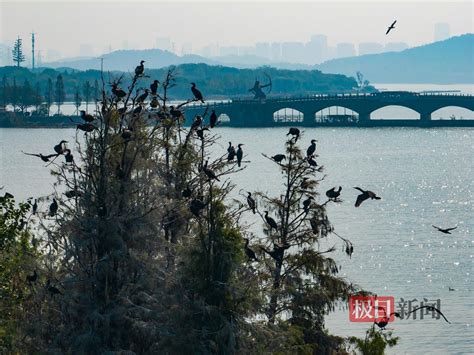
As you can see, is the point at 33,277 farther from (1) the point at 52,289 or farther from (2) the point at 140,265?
(2) the point at 140,265

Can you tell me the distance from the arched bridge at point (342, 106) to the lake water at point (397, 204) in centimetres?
454

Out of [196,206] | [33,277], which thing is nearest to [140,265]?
[196,206]

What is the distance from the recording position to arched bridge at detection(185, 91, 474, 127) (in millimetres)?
157775

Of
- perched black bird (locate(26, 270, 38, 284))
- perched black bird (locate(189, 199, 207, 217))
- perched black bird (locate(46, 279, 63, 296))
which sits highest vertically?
perched black bird (locate(189, 199, 207, 217))

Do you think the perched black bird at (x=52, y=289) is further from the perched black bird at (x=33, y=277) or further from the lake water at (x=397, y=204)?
the lake water at (x=397, y=204)

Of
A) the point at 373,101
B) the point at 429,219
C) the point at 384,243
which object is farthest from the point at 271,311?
the point at 373,101

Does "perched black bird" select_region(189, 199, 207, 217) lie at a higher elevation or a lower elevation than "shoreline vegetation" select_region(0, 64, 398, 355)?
higher

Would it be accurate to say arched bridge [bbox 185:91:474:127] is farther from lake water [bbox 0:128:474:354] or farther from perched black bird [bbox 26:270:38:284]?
perched black bird [bbox 26:270:38:284]

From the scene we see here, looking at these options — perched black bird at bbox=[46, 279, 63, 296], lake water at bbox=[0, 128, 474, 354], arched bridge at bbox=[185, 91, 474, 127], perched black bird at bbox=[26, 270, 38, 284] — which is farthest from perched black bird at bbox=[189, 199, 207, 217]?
arched bridge at bbox=[185, 91, 474, 127]

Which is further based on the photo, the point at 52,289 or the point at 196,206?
the point at 52,289

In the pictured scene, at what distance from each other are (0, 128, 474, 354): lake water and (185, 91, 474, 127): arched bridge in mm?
A: 4537

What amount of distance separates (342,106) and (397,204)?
8452cm

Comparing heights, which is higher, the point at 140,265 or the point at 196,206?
the point at 196,206

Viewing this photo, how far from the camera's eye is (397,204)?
75000mm
